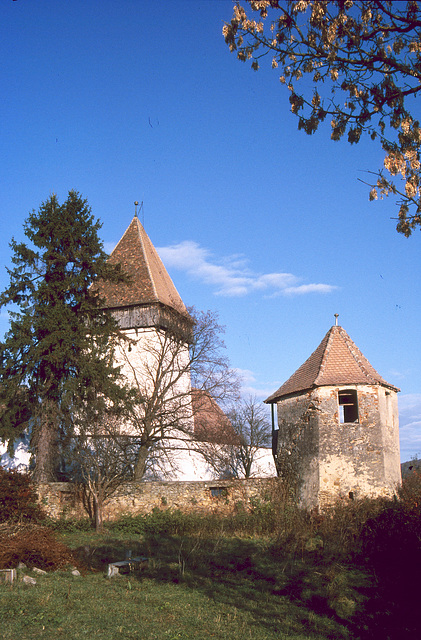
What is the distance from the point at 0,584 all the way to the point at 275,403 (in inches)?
549

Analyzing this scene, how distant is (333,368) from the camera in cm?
2169

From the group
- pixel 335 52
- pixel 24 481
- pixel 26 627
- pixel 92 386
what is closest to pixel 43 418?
pixel 92 386

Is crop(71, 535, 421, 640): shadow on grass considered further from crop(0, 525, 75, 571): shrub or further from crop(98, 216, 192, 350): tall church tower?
crop(98, 216, 192, 350): tall church tower

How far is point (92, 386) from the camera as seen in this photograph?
73.8 ft

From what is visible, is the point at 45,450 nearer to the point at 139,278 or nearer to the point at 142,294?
the point at 142,294

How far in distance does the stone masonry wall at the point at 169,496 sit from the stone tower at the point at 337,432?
5.10 feet

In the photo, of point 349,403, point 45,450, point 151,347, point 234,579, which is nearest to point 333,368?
point 349,403

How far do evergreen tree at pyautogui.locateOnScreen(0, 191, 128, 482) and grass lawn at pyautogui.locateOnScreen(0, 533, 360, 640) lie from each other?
25.4 ft

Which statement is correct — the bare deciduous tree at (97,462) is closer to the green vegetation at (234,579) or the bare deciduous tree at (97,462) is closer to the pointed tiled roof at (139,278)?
the green vegetation at (234,579)

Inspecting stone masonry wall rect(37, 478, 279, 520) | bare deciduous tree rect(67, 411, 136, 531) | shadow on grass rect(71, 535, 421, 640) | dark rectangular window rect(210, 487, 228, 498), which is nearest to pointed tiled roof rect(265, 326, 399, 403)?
stone masonry wall rect(37, 478, 279, 520)

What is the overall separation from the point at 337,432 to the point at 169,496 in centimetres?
642

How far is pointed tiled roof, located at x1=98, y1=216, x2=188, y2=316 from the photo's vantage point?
29531 mm

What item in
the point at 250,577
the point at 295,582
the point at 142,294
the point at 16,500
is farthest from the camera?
the point at 142,294

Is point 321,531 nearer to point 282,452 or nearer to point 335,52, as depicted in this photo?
point 282,452
